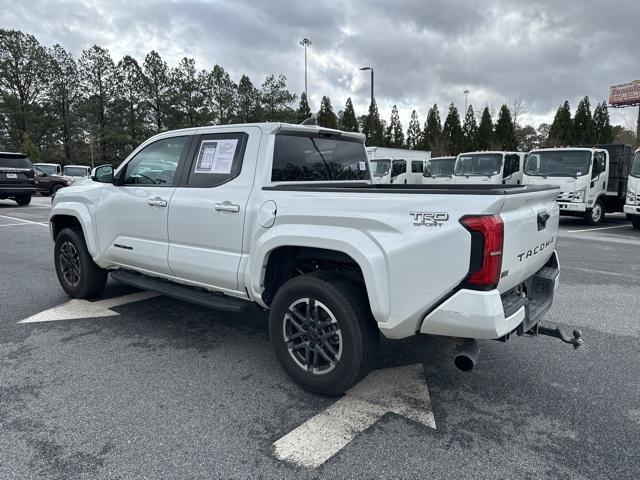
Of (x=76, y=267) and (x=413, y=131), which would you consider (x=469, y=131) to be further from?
(x=76, y=267)

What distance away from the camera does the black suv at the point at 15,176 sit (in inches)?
665

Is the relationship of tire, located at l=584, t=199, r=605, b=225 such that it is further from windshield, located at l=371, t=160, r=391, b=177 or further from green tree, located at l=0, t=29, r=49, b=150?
green tree, located at l=0, t=29, r=49, b=150

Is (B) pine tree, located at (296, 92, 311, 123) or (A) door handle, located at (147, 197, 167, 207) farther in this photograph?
(B) pine tree, located at (296, 92, 311, 123)

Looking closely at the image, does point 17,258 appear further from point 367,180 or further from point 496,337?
point 496,337

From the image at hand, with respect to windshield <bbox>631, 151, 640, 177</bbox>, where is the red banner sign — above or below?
above

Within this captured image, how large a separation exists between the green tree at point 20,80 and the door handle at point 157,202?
169 feet

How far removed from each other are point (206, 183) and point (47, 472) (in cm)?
228

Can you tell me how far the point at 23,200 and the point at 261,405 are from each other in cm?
1959

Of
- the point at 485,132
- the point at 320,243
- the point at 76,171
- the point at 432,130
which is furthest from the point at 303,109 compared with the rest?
the point at 320,243

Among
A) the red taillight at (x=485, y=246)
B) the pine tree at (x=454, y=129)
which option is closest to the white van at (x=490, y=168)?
the red taillight at (x=485, y=246)

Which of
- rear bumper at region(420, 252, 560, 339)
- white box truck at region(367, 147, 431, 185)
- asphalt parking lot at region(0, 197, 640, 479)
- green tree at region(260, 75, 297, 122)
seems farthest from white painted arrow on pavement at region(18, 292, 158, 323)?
green tree at region(260, 75, 297, 122)

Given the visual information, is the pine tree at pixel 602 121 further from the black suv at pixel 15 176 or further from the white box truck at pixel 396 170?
the black suv at pixel 15 176

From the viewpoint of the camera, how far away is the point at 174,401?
9.96ft

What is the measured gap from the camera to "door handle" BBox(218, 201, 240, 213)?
11.4 ft
